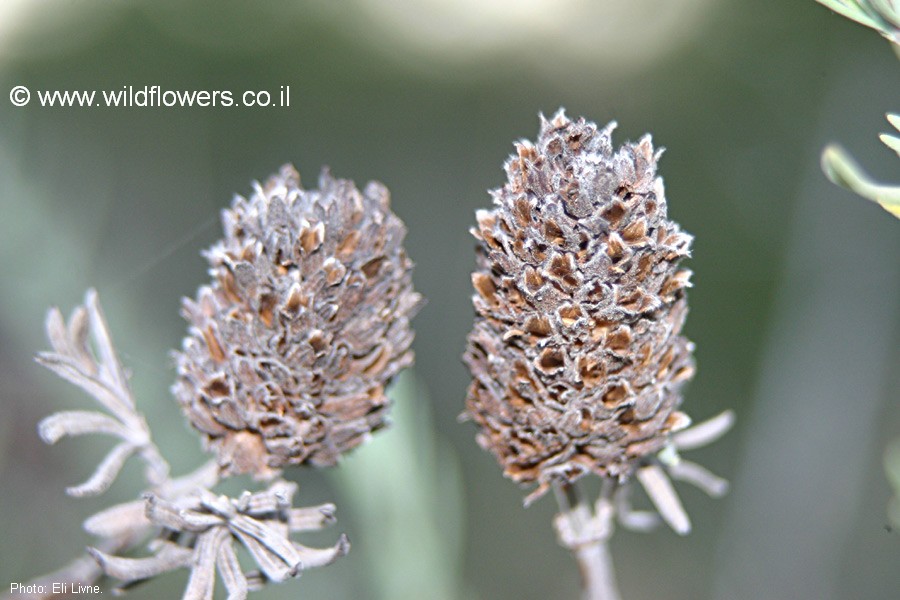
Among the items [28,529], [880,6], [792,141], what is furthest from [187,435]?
[792,141]

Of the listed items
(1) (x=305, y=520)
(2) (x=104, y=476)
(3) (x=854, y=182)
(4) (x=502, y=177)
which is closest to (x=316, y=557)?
(1) (x=305, y=520)

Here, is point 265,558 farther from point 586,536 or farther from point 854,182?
point 854,182

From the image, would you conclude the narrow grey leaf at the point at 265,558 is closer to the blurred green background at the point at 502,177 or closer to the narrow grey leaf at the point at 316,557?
the narrow grey leaf at the point at 316,557

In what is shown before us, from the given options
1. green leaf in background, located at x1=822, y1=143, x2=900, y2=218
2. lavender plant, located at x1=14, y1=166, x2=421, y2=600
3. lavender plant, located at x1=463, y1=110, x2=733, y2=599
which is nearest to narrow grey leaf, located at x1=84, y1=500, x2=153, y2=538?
lavender plant, located at x1=14, y1=166, x2=421, y2=600

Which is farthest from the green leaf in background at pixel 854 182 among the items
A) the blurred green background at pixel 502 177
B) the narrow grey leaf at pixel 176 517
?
the blurred green background at pixel 502 177

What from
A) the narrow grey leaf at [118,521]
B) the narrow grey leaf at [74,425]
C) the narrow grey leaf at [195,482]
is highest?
the narrow grey leaf at [74,425]
